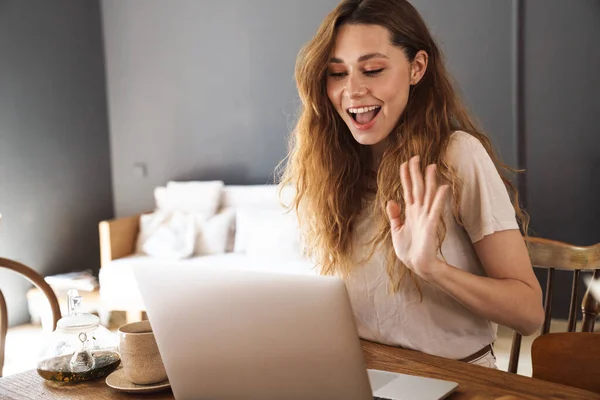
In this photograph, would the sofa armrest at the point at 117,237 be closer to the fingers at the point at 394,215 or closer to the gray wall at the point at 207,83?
the gray wall at the point at 207,83

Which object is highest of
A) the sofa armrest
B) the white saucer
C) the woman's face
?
the woman's face

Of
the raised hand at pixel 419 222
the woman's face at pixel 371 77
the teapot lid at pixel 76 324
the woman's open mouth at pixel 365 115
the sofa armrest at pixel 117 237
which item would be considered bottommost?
the sofa armrest at pixel 117 237

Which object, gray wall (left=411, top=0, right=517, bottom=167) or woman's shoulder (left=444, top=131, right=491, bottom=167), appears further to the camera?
gray wall (left=411, top=0, right=517, bottom=167)

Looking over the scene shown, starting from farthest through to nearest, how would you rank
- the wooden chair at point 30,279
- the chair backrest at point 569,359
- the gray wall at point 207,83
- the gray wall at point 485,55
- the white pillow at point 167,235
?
the gray wall at point 207,83, the white pillow at point 167,235, the gray wall at point 485,55, the wooden chair at point 30,279, the chair backrest at point 569,359

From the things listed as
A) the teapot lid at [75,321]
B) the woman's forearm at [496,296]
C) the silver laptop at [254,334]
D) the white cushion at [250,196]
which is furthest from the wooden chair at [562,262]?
the white cushion at [250,196]

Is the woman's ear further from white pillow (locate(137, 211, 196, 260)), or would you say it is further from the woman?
white pillow (locate(137, 211, 196, 260))

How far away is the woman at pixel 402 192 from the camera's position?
4.34ft

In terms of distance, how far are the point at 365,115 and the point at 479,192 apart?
11.7 inches

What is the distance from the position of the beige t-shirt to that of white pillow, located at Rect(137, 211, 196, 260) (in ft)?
9.79

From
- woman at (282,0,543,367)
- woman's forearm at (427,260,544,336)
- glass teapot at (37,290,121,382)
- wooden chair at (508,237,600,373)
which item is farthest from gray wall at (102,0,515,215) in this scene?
glass teapot at (37,290,121,382)

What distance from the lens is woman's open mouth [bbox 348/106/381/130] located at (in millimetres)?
1448

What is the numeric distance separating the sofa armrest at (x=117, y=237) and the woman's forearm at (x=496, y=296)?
11.4 ft

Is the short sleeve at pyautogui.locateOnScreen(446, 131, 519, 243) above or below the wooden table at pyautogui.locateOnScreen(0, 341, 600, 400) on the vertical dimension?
above

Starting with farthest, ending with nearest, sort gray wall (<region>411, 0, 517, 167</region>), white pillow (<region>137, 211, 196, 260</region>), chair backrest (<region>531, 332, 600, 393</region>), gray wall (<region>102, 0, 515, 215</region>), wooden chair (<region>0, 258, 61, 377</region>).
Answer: gray wall (<region>102, 0, 515, 215</region>) → white pillow (<region>137, 211, 196, 260</region>) → gray wall (<region>411, 0, 517, 167</region>) → wooden chair (<region>0, 258, 61, 377</region>) → chair backrest (<region>531, 332, 600, 393</region>)
